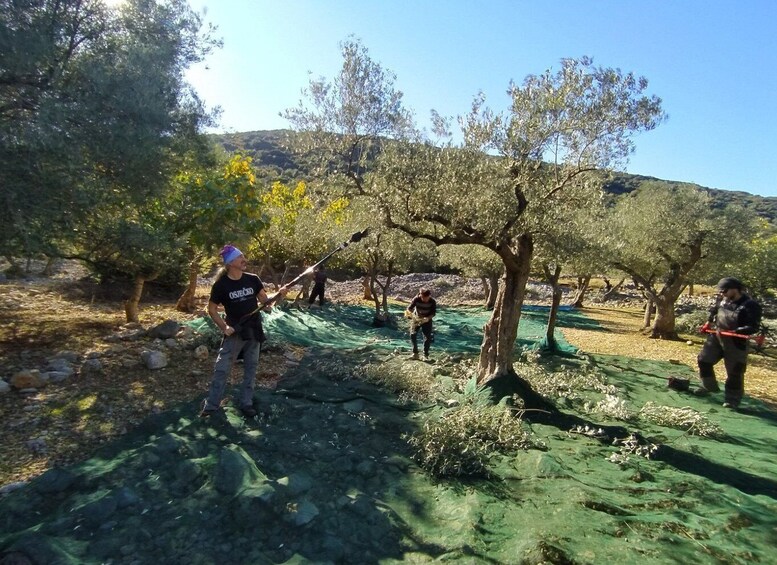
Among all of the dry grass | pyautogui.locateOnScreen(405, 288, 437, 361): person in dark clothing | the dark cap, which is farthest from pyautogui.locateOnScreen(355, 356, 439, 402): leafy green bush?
the dry grass

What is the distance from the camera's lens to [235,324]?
6.19 m

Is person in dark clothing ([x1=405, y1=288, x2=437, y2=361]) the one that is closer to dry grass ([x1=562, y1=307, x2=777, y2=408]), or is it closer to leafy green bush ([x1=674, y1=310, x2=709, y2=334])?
dry grass ([x1=562, y1=307, x2=777, y2=408])

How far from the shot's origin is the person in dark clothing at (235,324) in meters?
6.05

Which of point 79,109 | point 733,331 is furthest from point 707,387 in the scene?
point 79,109

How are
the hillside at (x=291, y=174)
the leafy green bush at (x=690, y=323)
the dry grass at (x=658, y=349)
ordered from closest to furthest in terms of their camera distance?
the dry grass at (x=658, y=349) < the leafy green bush at (x=690, y=323) < the hillside at (x=291, y=174)

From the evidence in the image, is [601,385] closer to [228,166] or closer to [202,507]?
[202,507]

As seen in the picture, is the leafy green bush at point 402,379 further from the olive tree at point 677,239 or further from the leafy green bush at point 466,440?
the olive tree at point 677,239

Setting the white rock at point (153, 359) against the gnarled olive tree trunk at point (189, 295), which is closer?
Result: the white rock at point (153, 359)

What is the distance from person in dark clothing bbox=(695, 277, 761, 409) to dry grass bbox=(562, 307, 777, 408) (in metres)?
1.69

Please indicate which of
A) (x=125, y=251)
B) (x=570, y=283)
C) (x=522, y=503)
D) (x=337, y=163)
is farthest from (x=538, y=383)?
(x=570, y=283)

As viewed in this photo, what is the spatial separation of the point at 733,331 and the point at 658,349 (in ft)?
25.4

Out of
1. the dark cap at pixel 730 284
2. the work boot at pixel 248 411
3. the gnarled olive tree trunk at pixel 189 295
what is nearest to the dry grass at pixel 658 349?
the dark cap at pixel 730 284

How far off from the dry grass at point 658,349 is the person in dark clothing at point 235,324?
9.78m

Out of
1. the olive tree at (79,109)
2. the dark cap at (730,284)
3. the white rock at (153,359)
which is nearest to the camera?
the olive tree at (79,109)
